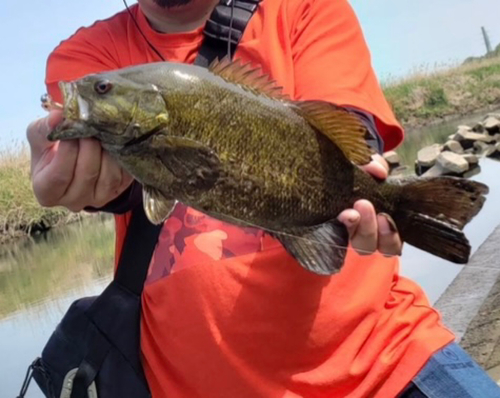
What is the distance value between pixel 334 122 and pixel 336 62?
0.58 meters

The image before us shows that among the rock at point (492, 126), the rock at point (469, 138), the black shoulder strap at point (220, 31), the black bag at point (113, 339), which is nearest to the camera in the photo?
the black bag at point (113, 339)

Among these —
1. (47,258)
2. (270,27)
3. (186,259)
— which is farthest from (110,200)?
(47,258)

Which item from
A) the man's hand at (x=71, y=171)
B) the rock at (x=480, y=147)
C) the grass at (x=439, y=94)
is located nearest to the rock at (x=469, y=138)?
the rock at (x=480, y=147)

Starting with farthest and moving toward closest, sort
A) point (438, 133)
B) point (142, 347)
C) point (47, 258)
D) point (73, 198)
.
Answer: point (438, 133)
point (47, 258)
point (142, 347)
point (73, 198)

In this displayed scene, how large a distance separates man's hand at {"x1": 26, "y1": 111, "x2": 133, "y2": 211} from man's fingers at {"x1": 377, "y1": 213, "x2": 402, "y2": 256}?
78 centimetres

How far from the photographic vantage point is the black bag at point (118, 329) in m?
2.46

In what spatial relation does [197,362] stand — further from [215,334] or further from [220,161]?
[220,161]

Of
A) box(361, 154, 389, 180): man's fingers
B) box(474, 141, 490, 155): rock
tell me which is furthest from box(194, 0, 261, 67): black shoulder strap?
box(474, 141, 490, 155): rock

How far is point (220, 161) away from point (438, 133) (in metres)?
27.5

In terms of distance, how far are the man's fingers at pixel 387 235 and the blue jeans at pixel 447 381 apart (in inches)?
19.3

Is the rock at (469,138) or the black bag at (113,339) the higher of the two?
the black bag at (113,339)

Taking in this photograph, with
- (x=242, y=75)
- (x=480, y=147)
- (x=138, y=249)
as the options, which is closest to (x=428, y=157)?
(x=480, y=147)

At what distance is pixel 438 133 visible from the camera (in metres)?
28.2

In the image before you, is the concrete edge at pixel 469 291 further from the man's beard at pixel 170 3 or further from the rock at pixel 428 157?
the rock at pixel 428 157
